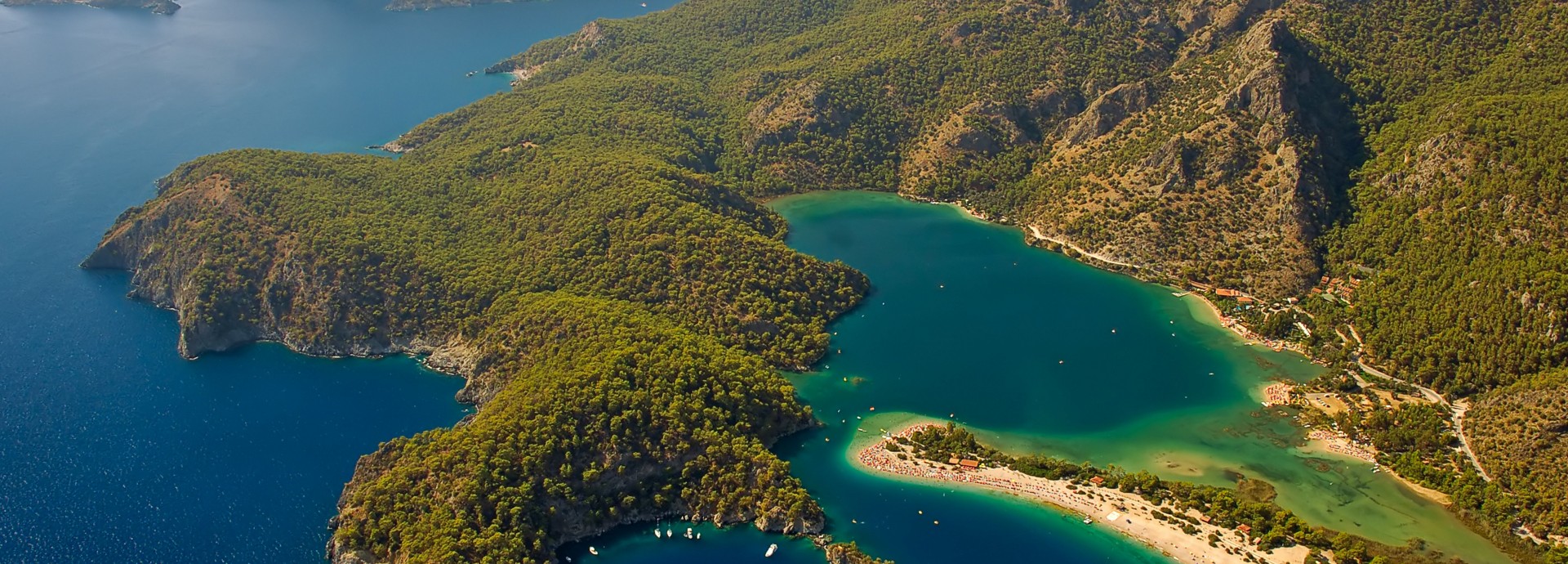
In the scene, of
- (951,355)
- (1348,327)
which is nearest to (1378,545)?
(1348,327)

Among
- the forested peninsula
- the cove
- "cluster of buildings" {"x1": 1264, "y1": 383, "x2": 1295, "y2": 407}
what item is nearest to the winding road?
the forested peninsula

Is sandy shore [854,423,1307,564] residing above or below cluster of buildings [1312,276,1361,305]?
below

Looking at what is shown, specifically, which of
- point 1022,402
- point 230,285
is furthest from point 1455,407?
point 230,285

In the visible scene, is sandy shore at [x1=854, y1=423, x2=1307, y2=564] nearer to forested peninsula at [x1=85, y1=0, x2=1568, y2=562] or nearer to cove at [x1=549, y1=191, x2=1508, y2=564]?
cove at [x1=549, y1=191, x2=1508, y2=564]

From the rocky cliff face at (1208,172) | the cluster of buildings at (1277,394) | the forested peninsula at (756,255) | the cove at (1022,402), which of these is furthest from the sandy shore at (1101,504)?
the rocky cliff face at (1208,172)

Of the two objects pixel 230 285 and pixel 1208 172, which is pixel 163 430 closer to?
pixel 230 285

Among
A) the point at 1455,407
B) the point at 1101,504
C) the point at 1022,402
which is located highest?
the point at 1455,407

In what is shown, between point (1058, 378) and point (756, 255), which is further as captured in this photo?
point (756, 255)
